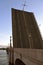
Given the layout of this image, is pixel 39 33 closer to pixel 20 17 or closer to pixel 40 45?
pixel 40 45

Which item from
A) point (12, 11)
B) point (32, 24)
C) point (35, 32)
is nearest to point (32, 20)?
point (32, 24)

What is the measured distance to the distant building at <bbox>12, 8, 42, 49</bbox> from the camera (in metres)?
23.7

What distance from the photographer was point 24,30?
25.0 m

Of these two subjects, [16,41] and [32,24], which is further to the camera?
[32,24]

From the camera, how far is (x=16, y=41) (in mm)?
23656

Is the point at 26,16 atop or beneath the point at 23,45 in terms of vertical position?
atop

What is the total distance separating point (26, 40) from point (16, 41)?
5.92 ft

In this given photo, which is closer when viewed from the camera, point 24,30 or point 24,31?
point 24,31

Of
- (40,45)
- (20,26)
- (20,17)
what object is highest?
(20,17)

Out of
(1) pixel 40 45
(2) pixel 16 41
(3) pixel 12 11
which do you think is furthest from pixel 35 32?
(3) pixel 12 11

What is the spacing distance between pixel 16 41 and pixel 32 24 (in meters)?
4.99

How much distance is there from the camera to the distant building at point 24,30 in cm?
2366

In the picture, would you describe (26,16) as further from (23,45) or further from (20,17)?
(23,45)

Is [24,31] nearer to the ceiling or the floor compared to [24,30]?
nearer to the floor
